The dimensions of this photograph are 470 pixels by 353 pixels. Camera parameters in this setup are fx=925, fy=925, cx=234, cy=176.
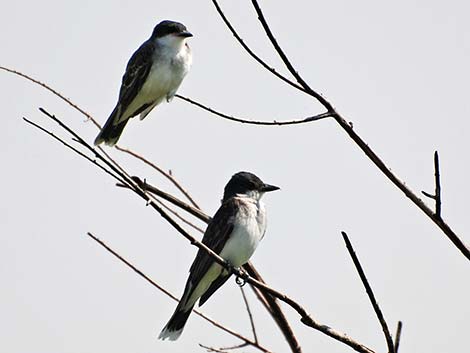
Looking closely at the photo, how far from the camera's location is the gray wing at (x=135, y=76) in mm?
8312

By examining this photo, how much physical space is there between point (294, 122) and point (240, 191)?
4.48 meters

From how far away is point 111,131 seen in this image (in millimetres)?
8234

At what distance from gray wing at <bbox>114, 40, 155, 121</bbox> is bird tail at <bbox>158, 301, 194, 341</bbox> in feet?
6.19

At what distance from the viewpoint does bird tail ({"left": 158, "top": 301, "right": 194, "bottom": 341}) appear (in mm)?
7637

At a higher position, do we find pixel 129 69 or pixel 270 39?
pixel 129 69

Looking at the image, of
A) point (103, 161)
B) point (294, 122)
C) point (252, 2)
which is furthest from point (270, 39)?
point (103, 161)

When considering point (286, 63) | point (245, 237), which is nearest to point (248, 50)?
point (286, 63)

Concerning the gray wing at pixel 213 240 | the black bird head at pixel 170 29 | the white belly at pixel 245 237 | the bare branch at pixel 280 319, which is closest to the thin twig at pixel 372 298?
the bare branch at pixel 280 319

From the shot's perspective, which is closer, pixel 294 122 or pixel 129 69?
pixel 294 122

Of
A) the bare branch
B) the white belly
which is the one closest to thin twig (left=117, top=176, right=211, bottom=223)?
the bare branch

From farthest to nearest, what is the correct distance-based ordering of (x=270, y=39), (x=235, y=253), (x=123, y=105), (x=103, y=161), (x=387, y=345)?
(x=123, y=105)
(x=235, y=253)
(x=103, y=161)
(x=270, y=39)
(x=387, y=345)

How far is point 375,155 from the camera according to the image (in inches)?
134

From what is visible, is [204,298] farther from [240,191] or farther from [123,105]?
[123,105]

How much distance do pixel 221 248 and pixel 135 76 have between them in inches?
79.2
